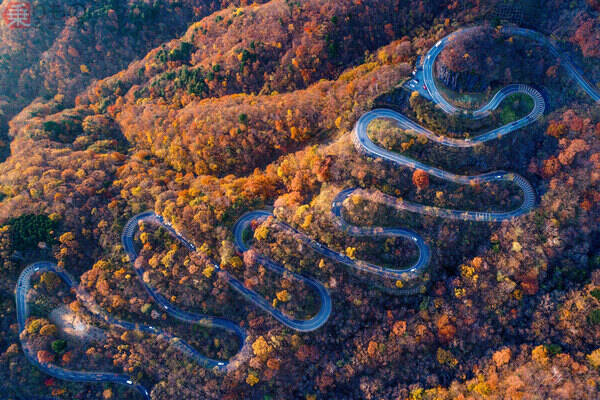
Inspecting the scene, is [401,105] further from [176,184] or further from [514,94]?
[176,184]

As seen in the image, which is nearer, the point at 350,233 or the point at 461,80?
the point at 350,233

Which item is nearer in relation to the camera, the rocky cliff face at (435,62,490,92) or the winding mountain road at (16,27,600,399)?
the winding mountain road at (16,27,600,399)

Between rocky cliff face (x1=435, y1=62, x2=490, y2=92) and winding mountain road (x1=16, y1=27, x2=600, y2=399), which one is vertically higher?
rocky cliff face (x1=435, y1=62, x2=490, y2=92)

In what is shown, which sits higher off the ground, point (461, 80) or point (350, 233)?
point (461, 80)

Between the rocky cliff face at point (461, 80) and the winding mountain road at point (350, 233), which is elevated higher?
the rocky cliff face at point (461, 80)

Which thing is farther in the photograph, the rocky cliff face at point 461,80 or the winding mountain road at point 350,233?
the rocky cliff face at point 461,80
